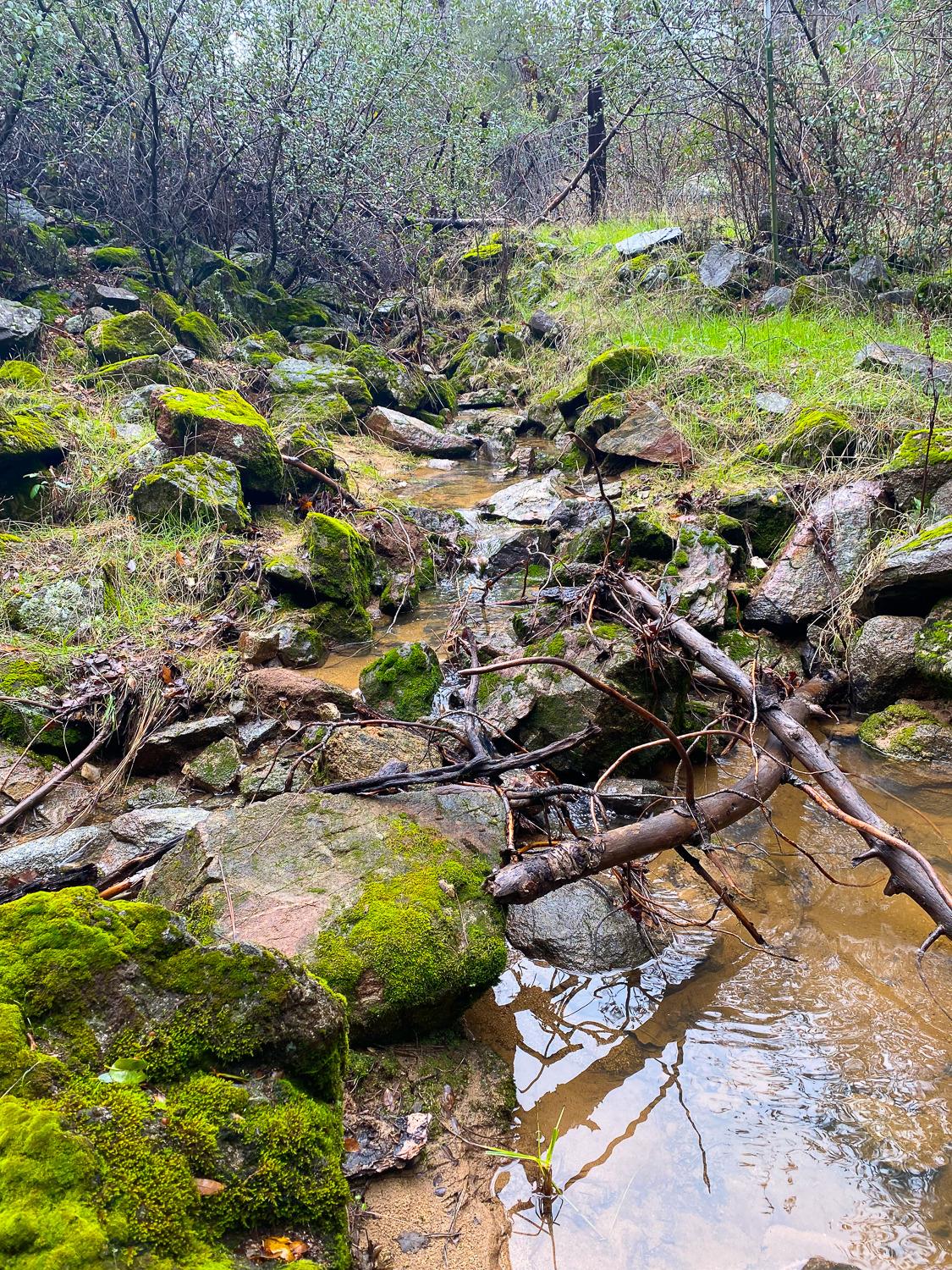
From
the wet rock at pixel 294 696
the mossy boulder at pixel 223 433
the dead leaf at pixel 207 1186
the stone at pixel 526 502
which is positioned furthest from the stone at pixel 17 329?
the dead leaf at pixel 207 1186

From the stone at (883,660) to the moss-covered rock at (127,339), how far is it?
7110 mm

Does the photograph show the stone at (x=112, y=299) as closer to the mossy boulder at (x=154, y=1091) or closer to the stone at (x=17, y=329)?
the stone at (x=17, y=329)

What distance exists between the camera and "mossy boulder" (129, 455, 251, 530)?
5676 mm

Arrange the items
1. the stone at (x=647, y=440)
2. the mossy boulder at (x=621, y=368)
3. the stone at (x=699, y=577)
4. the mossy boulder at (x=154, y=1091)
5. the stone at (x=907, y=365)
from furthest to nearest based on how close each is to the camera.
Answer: the mossy boulder at (x=621, y=368), the stone at (x=647, y=440), the stone at (x=907, y=365), the stone at (x=699, y=577), the mossy boulder at (x=154, y=1091)

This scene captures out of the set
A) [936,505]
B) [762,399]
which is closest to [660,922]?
[936,505]

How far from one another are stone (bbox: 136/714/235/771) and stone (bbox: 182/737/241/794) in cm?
8

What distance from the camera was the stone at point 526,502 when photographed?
7.35m

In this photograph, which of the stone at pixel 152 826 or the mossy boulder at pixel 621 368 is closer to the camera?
the stone at pixel 152 826

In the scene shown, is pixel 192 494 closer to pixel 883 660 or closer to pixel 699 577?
pixel 699 577

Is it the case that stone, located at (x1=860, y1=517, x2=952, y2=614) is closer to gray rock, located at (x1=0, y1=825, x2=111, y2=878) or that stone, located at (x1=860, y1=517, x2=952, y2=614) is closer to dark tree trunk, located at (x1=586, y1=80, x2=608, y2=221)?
gray rock, located at (x1=0, y1=825, x2=111, y2=878)

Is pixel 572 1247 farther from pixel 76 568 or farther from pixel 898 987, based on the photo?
pixel 76 568

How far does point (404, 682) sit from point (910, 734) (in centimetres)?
254

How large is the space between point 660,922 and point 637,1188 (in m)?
0.95

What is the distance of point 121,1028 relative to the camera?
137 centimetres
